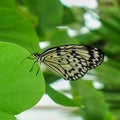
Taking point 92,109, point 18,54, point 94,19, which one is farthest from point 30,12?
point 94,19

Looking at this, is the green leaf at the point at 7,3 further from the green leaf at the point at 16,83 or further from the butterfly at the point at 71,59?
the green leaf at the point at 16,83

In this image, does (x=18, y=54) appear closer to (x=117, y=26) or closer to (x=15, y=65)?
(x=15, y=65)

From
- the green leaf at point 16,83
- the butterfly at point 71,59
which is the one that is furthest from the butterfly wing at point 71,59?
the green leaf at point 16,83

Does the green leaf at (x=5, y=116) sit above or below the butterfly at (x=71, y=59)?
below

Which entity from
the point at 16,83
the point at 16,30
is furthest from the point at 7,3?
the point at 16,83

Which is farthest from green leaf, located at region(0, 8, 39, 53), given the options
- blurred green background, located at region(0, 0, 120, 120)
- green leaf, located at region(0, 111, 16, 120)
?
green leaf, located at region(0, 111, 16, 120)

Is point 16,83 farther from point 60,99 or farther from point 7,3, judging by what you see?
point 7,3
